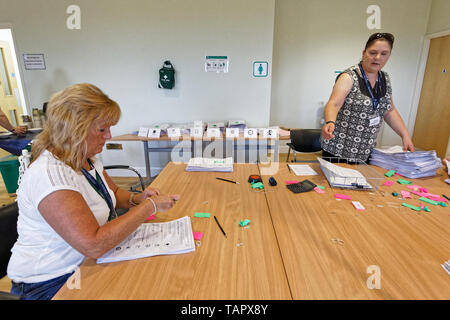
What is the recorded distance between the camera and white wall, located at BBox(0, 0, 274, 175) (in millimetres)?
3238

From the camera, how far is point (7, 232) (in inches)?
38.1

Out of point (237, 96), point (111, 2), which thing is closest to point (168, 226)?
point (237, 96)

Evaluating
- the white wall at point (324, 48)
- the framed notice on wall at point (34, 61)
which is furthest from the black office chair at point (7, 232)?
the white wall at point (324, 48)

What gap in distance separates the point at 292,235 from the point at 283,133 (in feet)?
7.69

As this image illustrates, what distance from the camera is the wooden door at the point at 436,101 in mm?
4168

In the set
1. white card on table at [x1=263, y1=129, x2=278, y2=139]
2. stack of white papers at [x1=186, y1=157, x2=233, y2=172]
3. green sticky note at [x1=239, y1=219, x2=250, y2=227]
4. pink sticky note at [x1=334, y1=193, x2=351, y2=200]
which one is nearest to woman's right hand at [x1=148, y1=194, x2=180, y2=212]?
Answer: green sticky note at [x1=239, y1=219, x2=250, y2=227]

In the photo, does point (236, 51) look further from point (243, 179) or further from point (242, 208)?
point (242, 208)

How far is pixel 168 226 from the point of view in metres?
1.02

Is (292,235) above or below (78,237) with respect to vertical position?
below

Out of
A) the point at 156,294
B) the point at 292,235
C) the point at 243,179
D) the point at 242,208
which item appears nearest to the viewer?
the point at 156,294

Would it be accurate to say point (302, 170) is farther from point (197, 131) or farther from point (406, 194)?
point (197, 131)

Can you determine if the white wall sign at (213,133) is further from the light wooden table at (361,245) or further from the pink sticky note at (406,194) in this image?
the pink sticky note at (406,194)

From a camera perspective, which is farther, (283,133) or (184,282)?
(283,133)

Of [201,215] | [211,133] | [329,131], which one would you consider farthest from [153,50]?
[201,215]
